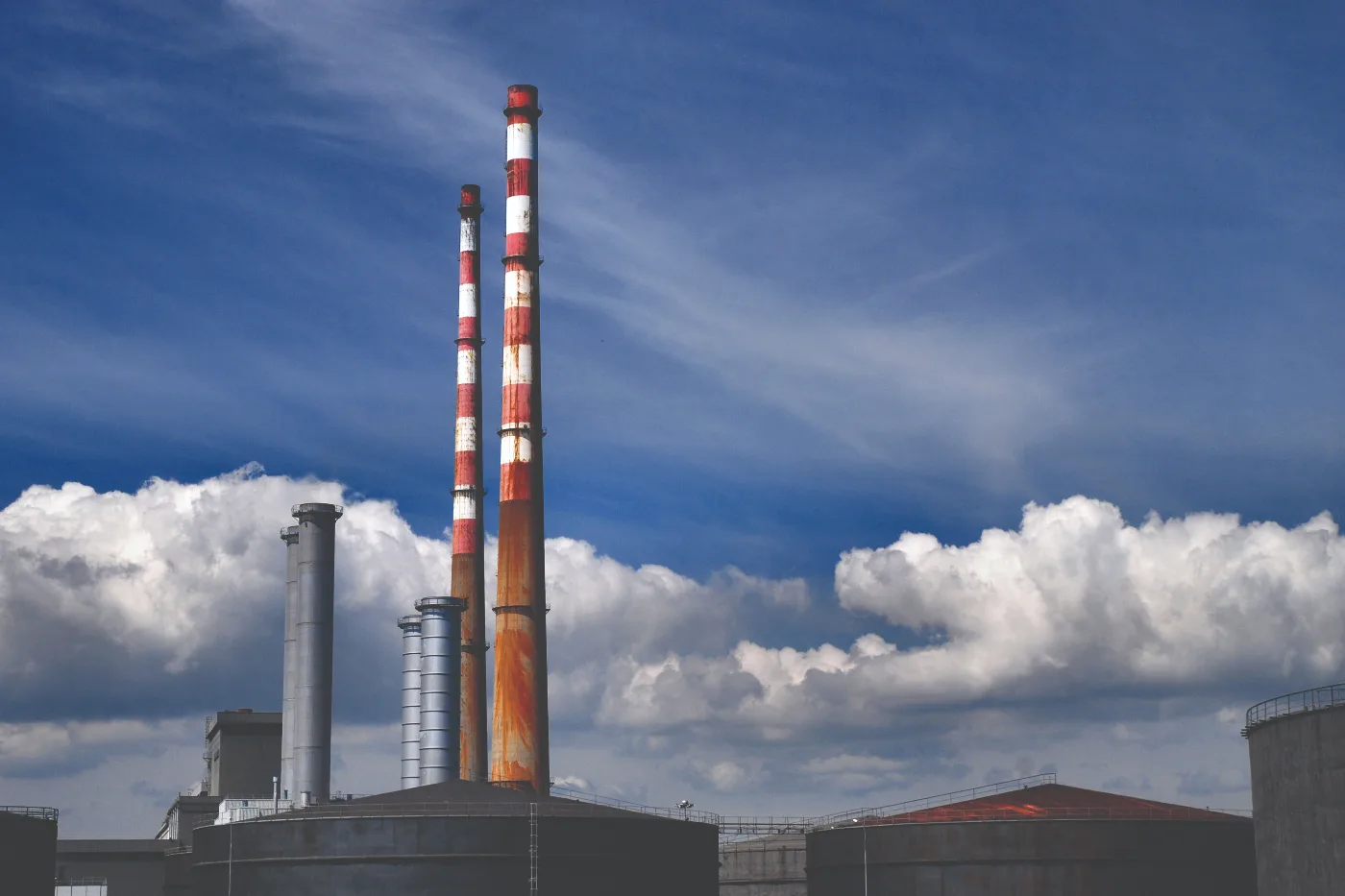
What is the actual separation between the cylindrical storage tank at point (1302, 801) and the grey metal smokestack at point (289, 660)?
34170 mm

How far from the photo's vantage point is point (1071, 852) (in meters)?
47.5

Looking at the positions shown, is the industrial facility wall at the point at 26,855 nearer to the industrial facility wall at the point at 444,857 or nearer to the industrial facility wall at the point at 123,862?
the industrial facility wall at the point at 444,857

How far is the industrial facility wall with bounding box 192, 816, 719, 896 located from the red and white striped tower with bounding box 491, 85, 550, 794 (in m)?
5.46

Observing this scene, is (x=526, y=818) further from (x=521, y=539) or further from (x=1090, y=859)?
(x=1090, y=859)

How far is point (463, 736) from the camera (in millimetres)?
64375

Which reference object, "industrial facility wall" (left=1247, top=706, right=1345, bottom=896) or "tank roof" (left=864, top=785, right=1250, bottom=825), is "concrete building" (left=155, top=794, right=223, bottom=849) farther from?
"industrial facility wall" (left=1247, top=706, right=1345, bottom=896)

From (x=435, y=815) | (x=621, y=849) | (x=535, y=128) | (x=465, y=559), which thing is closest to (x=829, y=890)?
(x=621, y=849)

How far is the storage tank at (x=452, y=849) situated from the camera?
4338 centimetres

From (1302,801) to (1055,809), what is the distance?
1285 centimetres

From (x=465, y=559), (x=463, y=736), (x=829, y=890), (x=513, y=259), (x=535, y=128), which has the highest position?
(x=535, y=128)

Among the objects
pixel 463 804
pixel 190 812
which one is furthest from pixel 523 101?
pixel 190 812

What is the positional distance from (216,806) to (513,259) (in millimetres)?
29587

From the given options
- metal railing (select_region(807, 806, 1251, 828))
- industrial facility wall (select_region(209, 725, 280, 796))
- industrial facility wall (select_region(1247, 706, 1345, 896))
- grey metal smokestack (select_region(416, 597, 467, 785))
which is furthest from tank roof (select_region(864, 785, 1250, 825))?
industrial facility wall (select_region(209, 725, 280, 796))

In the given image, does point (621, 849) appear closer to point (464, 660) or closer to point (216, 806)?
point (464, 660)
